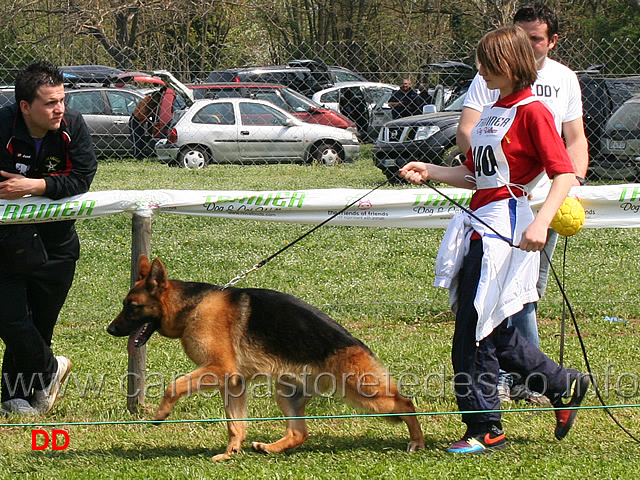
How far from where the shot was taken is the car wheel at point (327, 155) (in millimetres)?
15281

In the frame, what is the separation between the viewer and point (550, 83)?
4418 mm

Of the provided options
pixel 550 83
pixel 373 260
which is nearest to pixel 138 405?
pixel 550 83

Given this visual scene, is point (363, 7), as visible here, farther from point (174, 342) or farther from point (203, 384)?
point (203, 384)

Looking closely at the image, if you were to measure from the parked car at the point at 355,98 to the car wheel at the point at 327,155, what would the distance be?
3.61 meters

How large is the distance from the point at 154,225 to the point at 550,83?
588 centimetres

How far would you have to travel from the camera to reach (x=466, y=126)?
4.41 m

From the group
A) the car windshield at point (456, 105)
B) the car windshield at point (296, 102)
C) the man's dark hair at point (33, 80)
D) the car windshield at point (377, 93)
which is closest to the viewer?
the man's dark hair at point (33, 80)

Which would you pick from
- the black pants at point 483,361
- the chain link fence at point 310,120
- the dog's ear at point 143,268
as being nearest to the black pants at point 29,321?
the dog's ear at point 143,268

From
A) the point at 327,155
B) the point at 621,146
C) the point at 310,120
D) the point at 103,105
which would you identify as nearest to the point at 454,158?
the point at 621,146

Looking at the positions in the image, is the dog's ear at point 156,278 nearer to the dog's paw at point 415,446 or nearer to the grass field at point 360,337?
the grass field at point 360,337

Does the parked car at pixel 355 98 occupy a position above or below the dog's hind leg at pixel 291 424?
below

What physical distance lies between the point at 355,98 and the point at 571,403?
58.7 ft

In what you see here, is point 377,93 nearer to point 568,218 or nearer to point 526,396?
point 526,396

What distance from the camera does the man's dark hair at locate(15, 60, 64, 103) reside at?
4219 mm
